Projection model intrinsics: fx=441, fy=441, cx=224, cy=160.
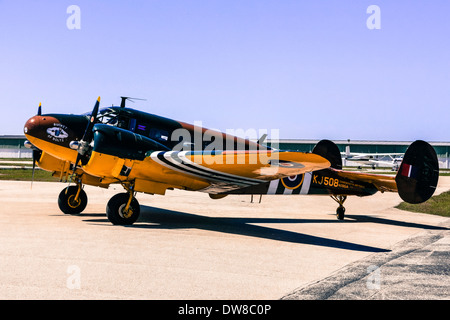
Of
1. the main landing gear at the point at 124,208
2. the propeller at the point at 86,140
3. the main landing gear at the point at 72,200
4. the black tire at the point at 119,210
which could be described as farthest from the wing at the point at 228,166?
the main landing gear at the point at 72,200

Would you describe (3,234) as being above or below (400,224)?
above

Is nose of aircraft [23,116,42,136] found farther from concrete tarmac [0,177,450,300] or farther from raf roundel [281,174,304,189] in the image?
raf roundel [281,174,304,189]

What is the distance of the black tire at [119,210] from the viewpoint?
12938 millimetres

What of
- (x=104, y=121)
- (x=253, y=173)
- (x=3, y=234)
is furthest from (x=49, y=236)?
(x=253, y=173)

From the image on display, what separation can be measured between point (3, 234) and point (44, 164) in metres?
4.88

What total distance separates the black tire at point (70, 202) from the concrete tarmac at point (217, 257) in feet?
1.59

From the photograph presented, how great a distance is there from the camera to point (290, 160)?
10.1 metres

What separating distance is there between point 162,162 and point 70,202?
17.1ft

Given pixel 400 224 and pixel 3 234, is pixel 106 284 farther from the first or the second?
pixel 400 224

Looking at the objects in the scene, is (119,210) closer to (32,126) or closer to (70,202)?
(32,126)

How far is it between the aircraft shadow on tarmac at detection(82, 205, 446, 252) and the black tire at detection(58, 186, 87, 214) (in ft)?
1.75

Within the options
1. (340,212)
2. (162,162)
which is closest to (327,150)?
(340,212)

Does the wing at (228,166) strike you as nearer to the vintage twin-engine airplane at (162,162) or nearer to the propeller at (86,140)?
the vintage twin-engine airplane at (162,162)

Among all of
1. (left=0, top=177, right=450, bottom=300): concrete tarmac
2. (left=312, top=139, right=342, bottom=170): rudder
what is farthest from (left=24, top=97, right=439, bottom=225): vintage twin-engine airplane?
(left=312, top=139, right=342, bottom=170): rudder
